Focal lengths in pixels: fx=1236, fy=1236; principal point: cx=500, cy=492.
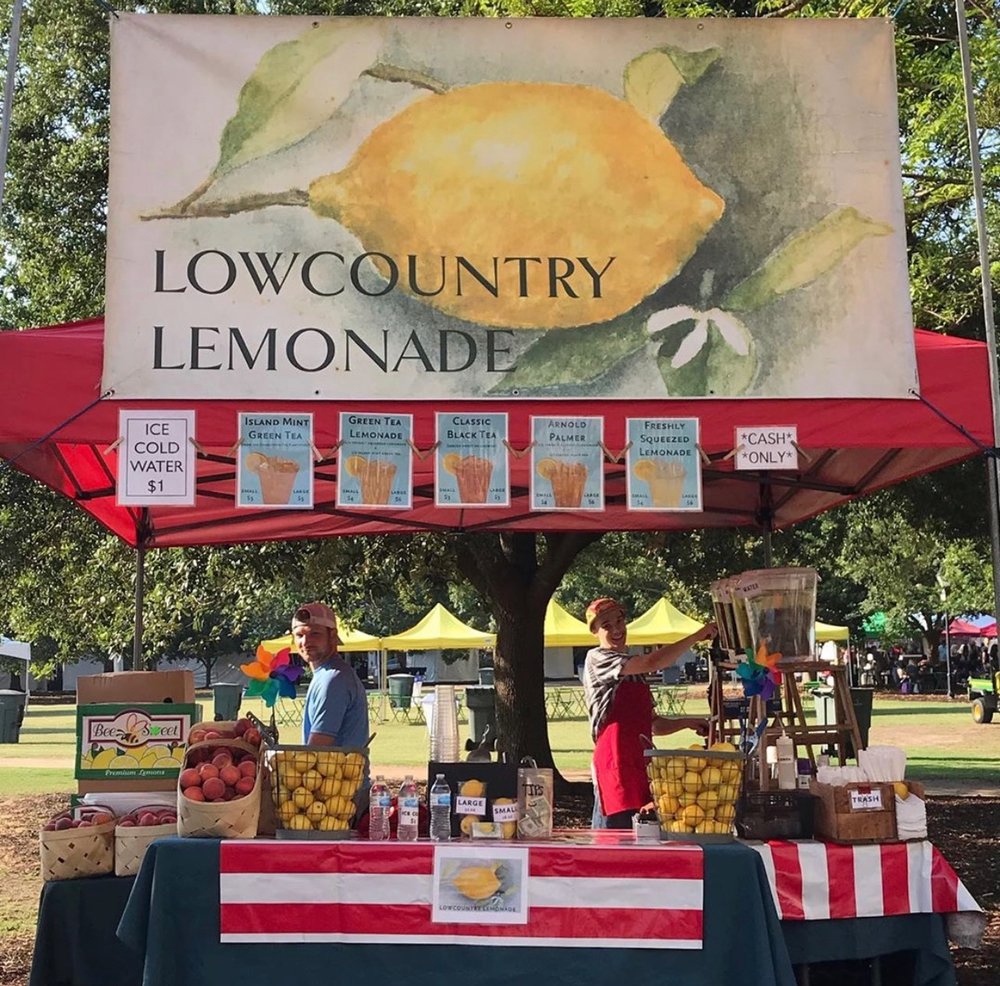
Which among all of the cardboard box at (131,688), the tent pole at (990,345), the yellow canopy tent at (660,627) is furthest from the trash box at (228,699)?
the tent pole at (990,345)

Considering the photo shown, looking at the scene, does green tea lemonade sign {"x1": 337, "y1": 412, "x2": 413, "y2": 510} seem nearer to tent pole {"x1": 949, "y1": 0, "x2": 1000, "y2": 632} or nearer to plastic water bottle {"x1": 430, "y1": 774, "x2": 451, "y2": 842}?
plastic water bottle {"x1": 430, "y1": 774, "x2": 451, "y2": 842}

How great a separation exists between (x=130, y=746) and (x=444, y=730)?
57.9 inches

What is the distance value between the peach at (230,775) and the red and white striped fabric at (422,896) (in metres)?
→ 0.23

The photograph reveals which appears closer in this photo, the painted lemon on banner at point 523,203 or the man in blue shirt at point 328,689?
the painted lemon on banner at point 523,203

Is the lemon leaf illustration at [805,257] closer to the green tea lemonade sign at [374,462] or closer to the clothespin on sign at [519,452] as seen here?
the clothespin on sign at [519,452]

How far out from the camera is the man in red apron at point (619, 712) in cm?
579

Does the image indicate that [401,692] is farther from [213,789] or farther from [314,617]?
[213,789]

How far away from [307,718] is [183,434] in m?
1.55

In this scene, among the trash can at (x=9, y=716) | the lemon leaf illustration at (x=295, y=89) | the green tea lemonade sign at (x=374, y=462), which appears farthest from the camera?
the trash can at (x=9, y=716)

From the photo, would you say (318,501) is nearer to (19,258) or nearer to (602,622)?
(602,622)

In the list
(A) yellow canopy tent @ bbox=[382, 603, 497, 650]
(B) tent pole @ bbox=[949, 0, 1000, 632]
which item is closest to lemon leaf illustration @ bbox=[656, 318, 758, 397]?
(B) tent pole @ bbox=[949, 0, 1000, 632]

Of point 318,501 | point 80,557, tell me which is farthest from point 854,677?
point 318,501

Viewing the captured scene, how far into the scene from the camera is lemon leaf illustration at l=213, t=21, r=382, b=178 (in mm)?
5105

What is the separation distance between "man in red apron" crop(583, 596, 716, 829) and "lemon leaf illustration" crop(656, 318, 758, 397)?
126cm
